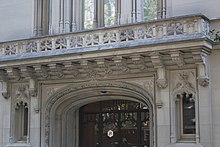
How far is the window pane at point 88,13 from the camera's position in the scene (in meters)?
15.2

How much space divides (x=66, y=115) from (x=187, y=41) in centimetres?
551

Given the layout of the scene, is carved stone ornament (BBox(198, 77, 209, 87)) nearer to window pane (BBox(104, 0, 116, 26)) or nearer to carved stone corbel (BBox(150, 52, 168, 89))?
carved stone corbel (BBox(150, 52, 168, 89))

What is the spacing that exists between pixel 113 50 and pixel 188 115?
2.74m

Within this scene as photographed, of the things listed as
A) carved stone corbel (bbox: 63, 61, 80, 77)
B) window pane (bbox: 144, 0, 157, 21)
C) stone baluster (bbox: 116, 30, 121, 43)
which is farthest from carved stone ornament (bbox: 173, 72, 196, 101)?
carved stone corbel (bbox: 63, 61, 80, 77)

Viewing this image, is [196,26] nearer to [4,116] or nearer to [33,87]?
[33,87]

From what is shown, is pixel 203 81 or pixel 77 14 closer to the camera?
pixel 203 81

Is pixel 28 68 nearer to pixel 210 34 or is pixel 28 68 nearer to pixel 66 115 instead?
pixel 66 115

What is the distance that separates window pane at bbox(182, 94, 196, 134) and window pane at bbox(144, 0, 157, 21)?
9.11ft

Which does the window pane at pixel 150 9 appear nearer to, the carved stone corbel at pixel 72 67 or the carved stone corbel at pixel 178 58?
the carved stone corbel at pixel 178 58

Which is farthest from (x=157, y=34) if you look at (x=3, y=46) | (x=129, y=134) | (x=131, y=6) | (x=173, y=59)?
(x=3, y=46)

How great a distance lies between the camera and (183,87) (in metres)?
12.6

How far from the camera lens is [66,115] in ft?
50.6

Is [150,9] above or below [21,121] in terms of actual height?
above

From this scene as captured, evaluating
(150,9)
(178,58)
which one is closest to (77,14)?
(150,9)
